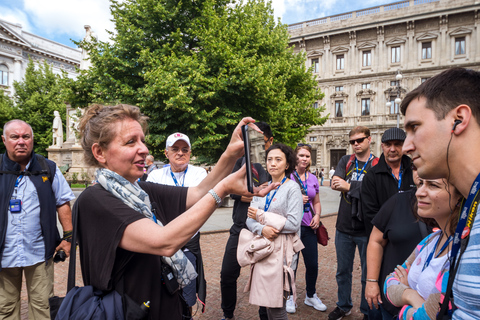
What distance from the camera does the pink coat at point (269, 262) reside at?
313 cm

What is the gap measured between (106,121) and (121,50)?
42.7 ft

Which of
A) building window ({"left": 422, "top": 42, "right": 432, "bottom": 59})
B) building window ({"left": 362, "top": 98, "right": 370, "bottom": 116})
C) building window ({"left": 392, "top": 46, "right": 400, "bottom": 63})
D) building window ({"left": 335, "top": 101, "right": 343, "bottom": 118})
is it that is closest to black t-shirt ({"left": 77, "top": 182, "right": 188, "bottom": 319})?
building window ({"left": 362, "top": 98, "right": 370, "bottom": 116})

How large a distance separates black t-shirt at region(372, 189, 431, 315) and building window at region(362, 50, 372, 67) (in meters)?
37.4

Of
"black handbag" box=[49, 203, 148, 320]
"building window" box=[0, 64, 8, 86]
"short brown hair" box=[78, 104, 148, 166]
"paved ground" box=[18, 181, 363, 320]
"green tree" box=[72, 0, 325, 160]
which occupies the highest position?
"building window" box=[0, 64, 8, 86]

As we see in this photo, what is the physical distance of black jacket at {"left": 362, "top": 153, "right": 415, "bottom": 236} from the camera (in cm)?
319

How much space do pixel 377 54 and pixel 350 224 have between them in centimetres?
3646

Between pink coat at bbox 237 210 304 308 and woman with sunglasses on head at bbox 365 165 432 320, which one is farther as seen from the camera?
pink coat at bbox 237 210 304 308

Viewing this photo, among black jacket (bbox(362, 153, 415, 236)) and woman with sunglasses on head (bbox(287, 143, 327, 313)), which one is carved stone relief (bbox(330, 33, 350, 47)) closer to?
woman with sunglasses on head (bbox(287, 143, 327, 313))

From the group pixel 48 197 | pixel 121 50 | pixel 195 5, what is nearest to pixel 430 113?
pixel 48 197

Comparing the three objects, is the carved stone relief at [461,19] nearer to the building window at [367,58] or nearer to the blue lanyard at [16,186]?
the building window at [367,58]

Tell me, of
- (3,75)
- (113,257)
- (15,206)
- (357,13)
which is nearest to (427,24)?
(357,13)

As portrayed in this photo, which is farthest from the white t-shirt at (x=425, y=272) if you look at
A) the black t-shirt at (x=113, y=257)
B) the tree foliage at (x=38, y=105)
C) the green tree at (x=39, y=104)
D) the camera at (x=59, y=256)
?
the green tree at (x=39, y=104)

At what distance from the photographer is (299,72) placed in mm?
17453

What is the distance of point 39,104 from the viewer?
106 ft
